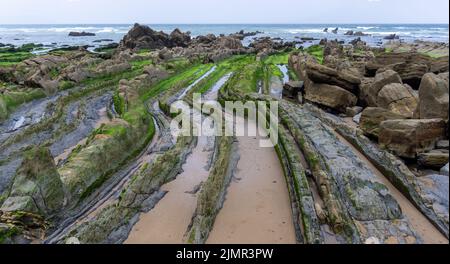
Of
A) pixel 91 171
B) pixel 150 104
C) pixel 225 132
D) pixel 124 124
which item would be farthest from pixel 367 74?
pixel 91 171

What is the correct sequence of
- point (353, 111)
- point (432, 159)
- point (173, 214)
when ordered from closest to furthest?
point (173, 214), point (432, 159), point (353, 111)

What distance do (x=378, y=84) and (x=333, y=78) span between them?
407cm

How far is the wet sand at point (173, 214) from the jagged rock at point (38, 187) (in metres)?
3.24

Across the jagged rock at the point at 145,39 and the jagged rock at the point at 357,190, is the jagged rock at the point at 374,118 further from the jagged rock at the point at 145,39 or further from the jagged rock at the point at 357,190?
the jagged rock at the point at 145,39

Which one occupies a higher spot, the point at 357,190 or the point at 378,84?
the point at 378,84

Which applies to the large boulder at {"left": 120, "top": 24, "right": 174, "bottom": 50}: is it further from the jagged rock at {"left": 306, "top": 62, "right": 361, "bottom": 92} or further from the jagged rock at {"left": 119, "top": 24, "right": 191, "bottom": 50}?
the jagged rock at {"left": 306, "top": 62, "right": 361, "bottom": 92}

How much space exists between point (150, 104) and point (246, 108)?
930 centimetres

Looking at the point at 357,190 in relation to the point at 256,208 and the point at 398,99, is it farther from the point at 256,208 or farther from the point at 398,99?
the point at 398,99

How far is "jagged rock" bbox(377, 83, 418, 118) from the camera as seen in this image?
1944 cm

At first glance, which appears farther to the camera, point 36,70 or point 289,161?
point 36,70

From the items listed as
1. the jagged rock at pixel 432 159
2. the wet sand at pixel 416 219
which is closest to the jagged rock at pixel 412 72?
the jagged rock at pixel 432 159

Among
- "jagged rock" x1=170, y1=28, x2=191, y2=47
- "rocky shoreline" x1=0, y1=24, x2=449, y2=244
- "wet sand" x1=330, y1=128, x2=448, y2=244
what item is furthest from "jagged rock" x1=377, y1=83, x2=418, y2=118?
"jagged rock" x1=170, y1=28, x2=191, y2=47

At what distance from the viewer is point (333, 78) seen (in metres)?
26.2

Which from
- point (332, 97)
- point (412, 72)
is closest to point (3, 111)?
point (332, 97)
